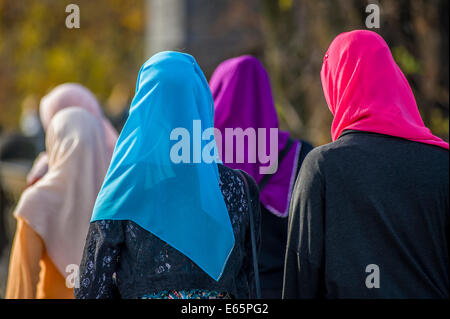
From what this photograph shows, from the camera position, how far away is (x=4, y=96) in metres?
20.9

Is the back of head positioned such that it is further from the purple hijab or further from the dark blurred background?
the dark blurred background

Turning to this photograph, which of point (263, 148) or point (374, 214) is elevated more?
point (263, 148)

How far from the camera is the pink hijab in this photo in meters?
2.36

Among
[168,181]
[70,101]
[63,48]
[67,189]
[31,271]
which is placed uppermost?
[63,48]

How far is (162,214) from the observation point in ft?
7.48

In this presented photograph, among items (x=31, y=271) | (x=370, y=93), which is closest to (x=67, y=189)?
(x=31, y=271)

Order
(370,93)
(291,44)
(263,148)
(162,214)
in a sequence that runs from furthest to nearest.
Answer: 1. (291,44)
2. (263,148)
3. (370,93)
4. (162,214)

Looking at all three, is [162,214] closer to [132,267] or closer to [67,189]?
[132,267]

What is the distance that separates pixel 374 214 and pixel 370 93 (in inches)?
18.5

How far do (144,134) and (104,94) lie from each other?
21017mm

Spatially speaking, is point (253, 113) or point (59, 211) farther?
point (59, 211)

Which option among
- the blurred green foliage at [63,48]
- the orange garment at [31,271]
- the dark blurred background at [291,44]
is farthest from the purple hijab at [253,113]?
the blurred green foliage at [63,48]

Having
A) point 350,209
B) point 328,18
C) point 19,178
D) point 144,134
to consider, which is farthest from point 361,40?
point 19,178

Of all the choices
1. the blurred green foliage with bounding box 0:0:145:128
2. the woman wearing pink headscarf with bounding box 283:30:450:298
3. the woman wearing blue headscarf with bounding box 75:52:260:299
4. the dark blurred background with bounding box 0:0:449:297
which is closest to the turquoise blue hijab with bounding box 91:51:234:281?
the woman wearing blue headscarf with bounding box 75:52:260:299
